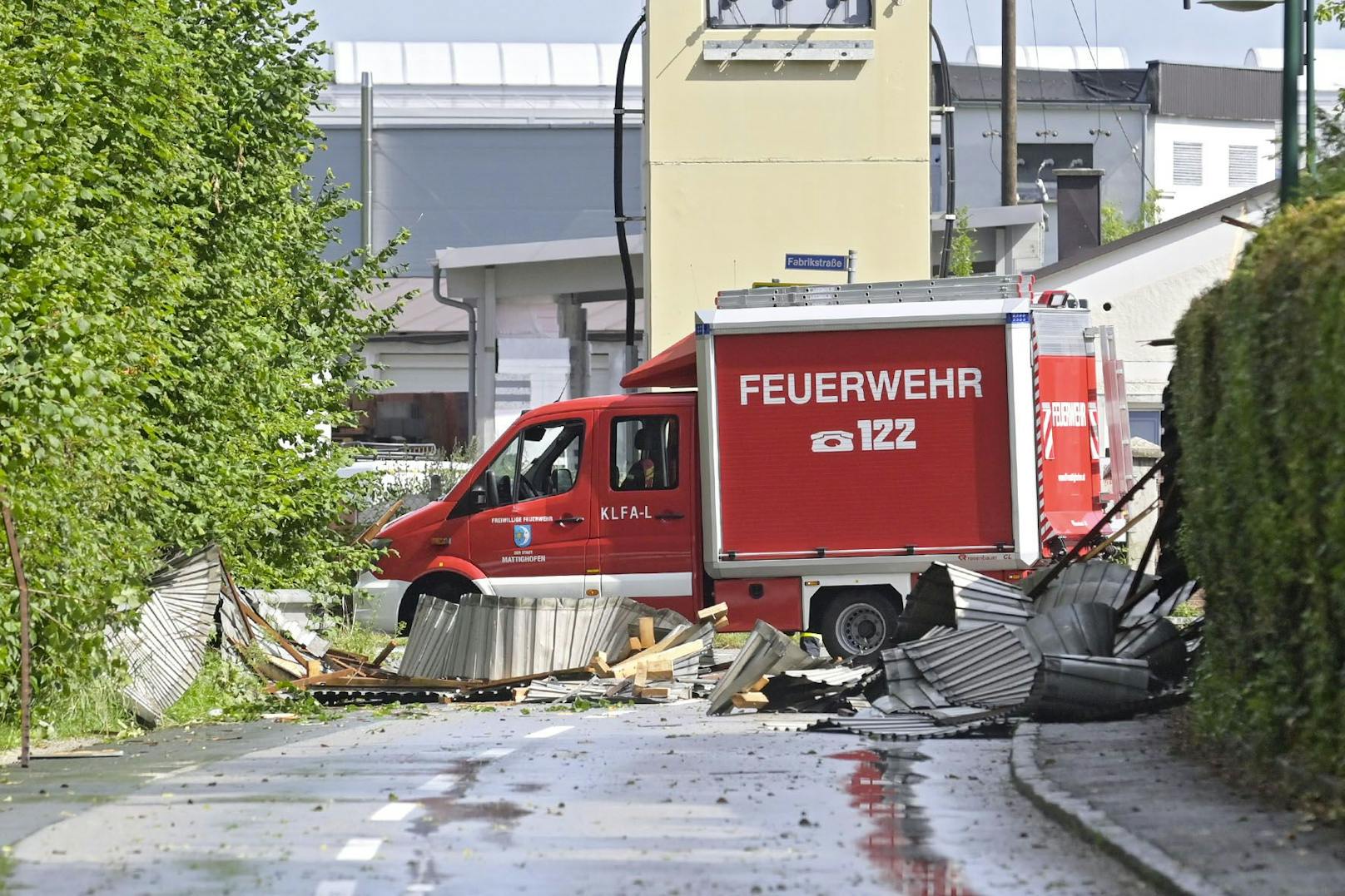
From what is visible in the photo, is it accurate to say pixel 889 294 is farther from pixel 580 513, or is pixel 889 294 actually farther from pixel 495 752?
pixel 495 752

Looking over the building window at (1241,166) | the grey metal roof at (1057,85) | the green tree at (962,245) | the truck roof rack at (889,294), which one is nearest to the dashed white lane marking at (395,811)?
the truck roof rack at (889,294)

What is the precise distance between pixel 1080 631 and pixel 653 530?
533cm

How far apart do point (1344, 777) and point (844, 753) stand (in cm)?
404

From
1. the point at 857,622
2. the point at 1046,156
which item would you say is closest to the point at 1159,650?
the point at 857,622

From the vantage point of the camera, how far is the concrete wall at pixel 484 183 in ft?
189

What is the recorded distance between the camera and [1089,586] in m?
14.2

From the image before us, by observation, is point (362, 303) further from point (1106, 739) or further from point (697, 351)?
point (1106, 739)

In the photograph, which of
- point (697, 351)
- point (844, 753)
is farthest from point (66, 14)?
point (844, 753)

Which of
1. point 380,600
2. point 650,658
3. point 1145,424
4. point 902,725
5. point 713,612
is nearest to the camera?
point 902,725

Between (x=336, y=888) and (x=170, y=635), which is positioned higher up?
(x=170, y=635)

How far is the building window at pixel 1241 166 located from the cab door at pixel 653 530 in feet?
212

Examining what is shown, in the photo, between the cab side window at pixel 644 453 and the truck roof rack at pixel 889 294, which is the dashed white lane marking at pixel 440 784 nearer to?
the cab side window at pixel 644 453

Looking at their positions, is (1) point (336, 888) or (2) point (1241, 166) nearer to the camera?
(1) point (336, 888)

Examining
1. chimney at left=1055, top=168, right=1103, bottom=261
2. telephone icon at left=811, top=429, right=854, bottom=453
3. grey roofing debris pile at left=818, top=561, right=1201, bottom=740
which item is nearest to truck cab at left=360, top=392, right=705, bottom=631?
telephone icon at left=811, top=429, right=854, bottom=453
